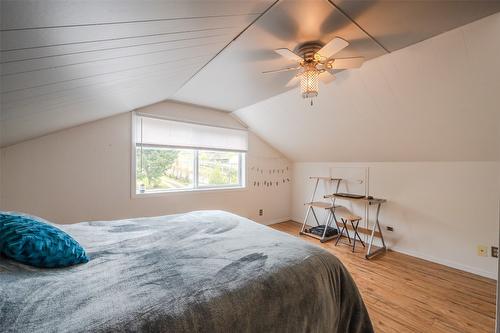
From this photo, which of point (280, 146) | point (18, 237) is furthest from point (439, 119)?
point (18, 237)

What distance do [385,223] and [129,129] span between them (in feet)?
13.2

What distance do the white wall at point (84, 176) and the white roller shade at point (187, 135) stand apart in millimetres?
137

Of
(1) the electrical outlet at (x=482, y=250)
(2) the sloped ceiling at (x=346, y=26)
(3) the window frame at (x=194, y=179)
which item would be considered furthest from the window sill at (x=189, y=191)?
(1) the electrical outlet at (x=482, y=250)

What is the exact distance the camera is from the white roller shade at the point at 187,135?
10.1 ft

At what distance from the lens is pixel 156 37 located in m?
1.07

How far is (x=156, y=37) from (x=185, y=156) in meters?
2.60

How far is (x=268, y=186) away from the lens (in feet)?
14.7

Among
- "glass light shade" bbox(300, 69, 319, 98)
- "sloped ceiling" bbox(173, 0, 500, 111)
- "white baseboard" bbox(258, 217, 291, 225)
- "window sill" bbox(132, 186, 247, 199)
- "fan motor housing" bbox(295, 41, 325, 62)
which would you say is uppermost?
"sloped ceiling" bbox(173, 0, 500, 111)

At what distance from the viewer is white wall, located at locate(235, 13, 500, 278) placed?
1.84 meters

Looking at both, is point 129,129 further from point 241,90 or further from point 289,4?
point 289,4

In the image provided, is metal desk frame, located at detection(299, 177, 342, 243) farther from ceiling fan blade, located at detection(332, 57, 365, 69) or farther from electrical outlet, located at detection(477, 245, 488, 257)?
ceiling fan blade, located at detection(332, 57, 365, 69)

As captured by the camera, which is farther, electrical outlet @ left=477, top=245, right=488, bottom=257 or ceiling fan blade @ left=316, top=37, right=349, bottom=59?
electrical outlet @ left=477, top=245, right=488, bottom=257

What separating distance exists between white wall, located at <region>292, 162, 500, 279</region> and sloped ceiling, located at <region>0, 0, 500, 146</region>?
75.6 inches

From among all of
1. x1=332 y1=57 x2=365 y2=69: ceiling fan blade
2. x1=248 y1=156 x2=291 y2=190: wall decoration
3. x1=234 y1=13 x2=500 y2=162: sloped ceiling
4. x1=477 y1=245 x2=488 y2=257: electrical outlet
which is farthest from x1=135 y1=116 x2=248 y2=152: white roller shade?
x1=477 y1=245 x2=488 y2=257: electrical outlet
